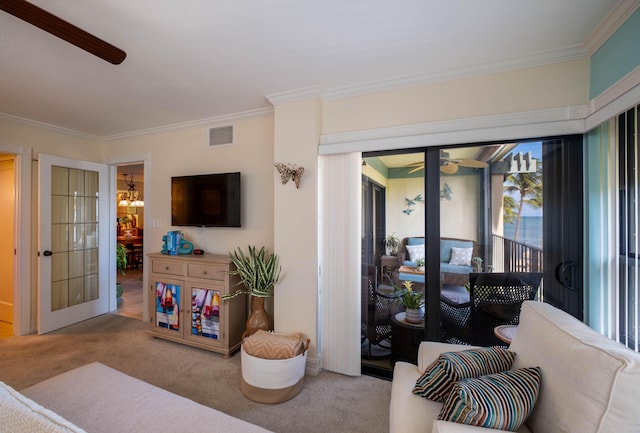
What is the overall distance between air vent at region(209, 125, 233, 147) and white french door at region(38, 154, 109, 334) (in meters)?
1.90

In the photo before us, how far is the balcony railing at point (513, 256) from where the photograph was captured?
214 cm

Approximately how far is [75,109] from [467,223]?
4026 millimetres

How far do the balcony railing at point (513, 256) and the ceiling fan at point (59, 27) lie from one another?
2.95m

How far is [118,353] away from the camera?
2846 millimetres

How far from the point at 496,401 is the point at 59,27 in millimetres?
2669

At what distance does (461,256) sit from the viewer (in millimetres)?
2305

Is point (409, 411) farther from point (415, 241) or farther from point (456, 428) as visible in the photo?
point (415, 241)

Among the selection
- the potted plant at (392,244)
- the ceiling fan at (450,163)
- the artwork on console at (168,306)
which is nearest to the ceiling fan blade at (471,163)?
the ceiling fan at (450,163)

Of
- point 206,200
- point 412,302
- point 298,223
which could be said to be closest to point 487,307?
point 412,302

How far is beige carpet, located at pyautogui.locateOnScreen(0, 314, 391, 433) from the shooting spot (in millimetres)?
1954

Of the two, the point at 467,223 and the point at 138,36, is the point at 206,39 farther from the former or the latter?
the point at 467,223

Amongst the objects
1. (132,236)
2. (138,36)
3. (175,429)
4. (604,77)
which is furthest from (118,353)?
(132,236)

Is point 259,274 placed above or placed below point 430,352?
above

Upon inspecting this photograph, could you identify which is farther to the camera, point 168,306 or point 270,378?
point 168,306
